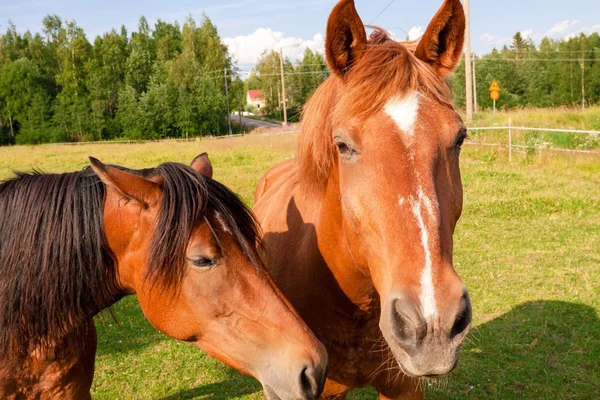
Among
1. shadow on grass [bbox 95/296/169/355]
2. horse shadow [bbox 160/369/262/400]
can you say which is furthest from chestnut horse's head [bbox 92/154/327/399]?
shadow on grass [bbox 95/296/169/355]

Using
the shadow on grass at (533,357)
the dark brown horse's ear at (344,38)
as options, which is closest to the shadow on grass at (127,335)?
the shadow on grass at (533,357)

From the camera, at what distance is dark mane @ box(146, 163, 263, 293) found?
1959mm

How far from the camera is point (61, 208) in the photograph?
2193 millimetres

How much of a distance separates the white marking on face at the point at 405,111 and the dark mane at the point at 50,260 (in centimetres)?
141

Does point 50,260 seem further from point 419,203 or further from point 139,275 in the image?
point 419,203

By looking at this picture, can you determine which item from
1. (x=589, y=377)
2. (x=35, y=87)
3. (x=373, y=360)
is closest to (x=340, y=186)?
(x=373, y=360)

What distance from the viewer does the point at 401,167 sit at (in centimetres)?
169

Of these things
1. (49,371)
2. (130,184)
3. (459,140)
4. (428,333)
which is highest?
(459,140)

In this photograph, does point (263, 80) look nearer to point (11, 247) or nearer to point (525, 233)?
point (525, 233)

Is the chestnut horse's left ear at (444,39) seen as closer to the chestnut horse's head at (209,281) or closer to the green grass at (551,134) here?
the chestnut horse's head at (209,281)

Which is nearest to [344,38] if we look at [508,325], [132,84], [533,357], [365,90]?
[365,90]

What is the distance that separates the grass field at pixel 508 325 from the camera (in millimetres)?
4355

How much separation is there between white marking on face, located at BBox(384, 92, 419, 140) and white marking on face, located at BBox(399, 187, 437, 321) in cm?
26

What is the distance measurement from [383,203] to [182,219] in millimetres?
845
